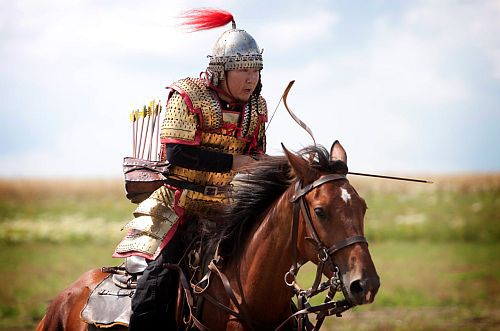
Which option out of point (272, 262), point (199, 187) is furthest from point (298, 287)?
point (199, 187)

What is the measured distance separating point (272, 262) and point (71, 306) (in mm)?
2171

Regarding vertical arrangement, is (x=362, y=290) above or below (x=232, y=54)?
below

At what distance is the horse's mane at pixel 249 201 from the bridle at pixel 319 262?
306 millimetres

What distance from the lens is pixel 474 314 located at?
1491 centimetres

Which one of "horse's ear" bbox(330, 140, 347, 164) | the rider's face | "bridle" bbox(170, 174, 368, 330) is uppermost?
the rider's face

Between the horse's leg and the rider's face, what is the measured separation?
1.88 m

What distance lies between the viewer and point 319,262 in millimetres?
4797

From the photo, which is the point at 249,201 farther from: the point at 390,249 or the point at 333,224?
the point at 390,249

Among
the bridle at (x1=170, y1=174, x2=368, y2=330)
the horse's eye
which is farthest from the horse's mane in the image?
the horse's eye

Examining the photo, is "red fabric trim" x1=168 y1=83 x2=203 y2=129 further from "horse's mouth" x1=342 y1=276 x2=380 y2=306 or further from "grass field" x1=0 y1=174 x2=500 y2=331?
"grass field" x1=0 y1=174 x2=500 y2=331

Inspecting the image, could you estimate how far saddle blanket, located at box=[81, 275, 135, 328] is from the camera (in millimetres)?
5863

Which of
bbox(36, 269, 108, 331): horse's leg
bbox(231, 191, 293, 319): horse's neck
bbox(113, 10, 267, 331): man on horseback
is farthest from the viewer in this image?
bbox(36, 269, 108, 331): horse's leg

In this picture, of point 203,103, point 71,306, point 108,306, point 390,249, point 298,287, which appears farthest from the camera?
point 390,249

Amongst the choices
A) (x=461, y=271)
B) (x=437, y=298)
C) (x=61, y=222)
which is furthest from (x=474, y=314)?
(x=61, y=222)
